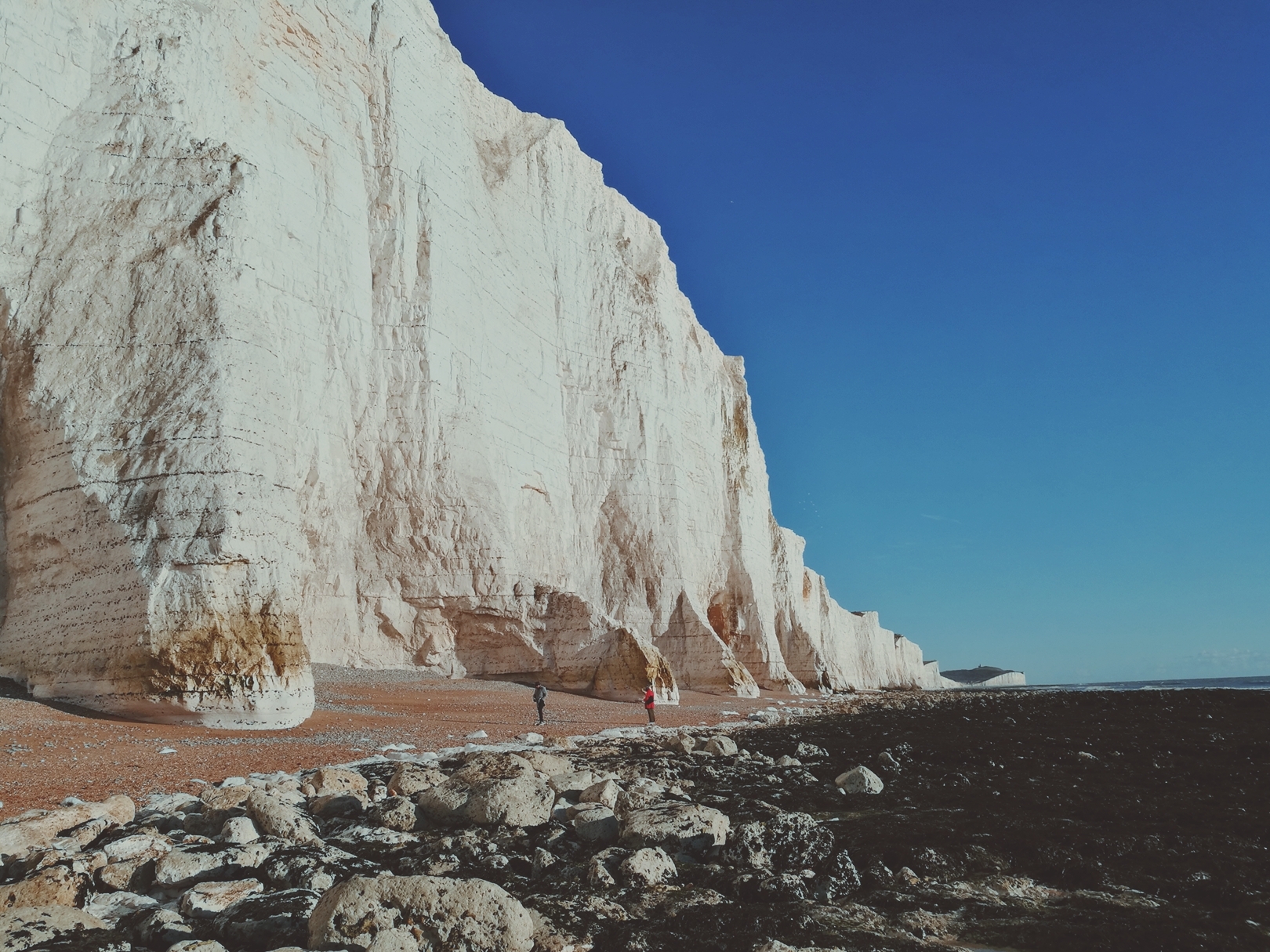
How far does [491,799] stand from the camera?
6648mm

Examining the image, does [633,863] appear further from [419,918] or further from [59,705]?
[59,705]

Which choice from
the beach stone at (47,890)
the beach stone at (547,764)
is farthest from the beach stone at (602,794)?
the beach stone at (47,890)

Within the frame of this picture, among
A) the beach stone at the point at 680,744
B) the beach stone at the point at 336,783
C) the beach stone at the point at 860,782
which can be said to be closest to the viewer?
the beach stone at the point at 336,783

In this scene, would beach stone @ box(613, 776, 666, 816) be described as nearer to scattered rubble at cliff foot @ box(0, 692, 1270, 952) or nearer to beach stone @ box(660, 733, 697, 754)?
scattered rubble at cliff foot @ box(0, 692, 1270, 952)

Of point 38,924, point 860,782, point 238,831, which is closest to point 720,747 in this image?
point 860,782

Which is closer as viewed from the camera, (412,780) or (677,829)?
(677,829)

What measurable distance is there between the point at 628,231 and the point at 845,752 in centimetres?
2654

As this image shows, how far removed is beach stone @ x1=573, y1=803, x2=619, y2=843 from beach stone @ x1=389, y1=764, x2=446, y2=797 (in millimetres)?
1516

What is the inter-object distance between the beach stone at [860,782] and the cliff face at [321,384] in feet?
24.8

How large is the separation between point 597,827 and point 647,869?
0.93m

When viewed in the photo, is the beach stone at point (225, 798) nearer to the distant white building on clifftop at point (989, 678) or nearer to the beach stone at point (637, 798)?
the beach stone at point (637, 798)

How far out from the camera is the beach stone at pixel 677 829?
6.03m

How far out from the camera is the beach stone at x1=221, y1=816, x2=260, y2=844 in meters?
5.65

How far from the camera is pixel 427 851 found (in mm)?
5852
